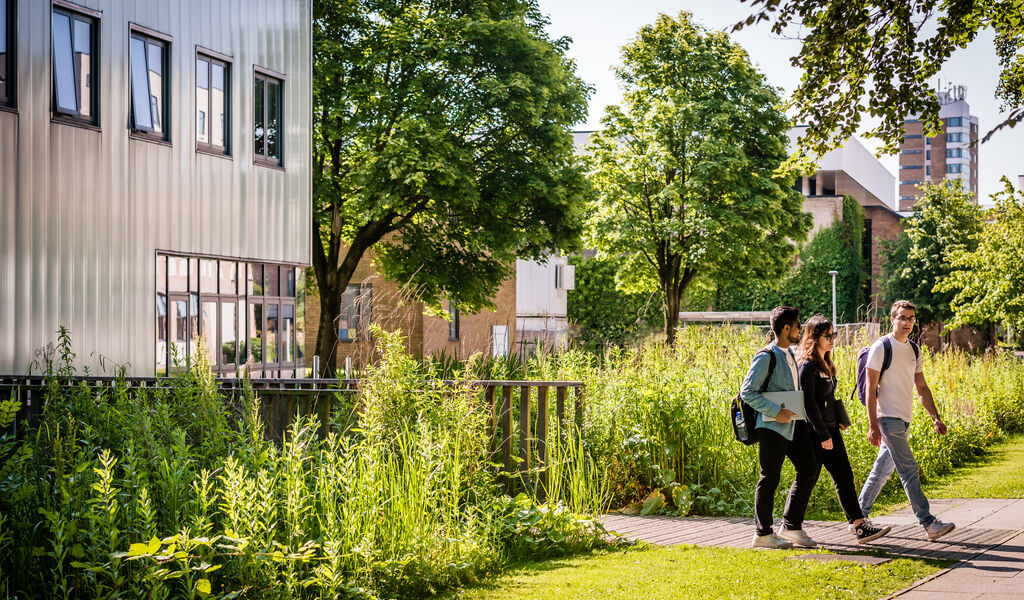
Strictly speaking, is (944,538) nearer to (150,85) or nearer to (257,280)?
(150,85)

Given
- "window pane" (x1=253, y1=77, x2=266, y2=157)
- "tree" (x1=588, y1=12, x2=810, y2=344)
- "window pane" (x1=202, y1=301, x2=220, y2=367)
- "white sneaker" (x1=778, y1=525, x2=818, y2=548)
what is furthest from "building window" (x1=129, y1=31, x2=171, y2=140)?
"tree" (x1=588, y1=12, x2=810, y2=344)

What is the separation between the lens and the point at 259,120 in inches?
833

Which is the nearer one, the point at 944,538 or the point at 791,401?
the point at 791,401

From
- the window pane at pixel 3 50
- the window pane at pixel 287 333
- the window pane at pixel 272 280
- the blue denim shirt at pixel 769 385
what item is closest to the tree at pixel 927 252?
the window pane at pixel 287 333

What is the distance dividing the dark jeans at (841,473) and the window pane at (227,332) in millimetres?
14577

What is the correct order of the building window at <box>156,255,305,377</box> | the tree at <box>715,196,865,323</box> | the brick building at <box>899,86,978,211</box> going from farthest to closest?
the brick building at <box>899,86,978,211</box>, the tree at <box>715,196,865,323</box>, the building window at <box>156,255,305,377</box>

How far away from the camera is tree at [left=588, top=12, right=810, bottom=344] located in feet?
116

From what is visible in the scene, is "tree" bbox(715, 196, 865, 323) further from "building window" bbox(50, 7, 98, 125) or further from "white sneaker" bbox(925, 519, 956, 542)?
"white sneaker" bbox(925, 519, 956, 542)

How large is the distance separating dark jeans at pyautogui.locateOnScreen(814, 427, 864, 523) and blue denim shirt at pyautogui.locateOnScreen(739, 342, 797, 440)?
1.64 ft

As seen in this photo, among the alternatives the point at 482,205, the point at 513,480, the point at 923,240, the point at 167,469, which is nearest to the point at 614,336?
the point at 923,240

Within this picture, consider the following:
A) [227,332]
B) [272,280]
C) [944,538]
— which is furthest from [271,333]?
[944,538]

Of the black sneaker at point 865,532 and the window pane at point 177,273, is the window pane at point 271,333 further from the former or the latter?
the black sneaker at point 865,532

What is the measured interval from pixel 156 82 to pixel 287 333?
22.5 ft

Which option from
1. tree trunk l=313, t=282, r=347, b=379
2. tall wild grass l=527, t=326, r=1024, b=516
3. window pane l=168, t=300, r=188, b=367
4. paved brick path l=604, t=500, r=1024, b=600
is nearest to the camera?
paved brick path l=604, t=500, r=1024, b=600
